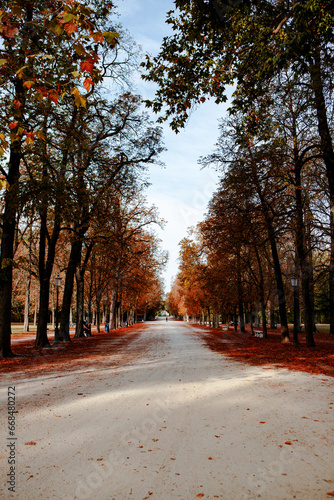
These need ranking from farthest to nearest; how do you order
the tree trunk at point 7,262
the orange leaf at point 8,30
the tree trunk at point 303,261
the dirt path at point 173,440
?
1. the tree trunk at point 303,261
2. the tree trunk at point 7,262
3. the orange leaf at point 8,30
4. the dirt path at point 173,440

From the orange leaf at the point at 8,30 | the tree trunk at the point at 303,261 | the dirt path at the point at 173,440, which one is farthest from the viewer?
the tree trunk at the point at 303,261

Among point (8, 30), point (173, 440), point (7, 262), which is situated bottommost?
point (173, 440)

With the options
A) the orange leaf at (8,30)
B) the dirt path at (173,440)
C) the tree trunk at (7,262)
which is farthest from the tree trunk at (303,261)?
the orange leaf at (8,30)

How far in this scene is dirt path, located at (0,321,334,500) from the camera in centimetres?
322

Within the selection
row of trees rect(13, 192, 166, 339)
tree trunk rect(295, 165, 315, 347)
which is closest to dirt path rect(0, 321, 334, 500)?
tree trunk rect(295, 165, 315, 347)

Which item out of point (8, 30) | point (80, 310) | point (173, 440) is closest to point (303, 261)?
point (173, 440)

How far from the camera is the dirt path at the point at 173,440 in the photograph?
322 centimetres

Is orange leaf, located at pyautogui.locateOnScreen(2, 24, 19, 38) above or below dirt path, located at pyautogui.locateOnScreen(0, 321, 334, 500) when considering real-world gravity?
above

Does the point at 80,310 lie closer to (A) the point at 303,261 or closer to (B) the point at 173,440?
(A) the point at 303,261

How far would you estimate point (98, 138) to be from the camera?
1748cm

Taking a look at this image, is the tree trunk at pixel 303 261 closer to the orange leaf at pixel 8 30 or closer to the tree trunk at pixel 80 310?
the orange leaf at pixel 8 30

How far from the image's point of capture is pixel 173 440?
14.2ft

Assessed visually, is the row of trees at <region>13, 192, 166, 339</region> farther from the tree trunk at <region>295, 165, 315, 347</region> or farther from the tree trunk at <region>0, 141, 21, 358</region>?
the tree trunk at <region>295, 165, 315, 347</region>

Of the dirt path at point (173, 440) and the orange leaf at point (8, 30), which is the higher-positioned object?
the orange leaf at point (8, 30)
